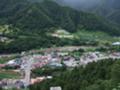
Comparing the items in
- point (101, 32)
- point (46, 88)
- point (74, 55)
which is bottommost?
point (101, 32)

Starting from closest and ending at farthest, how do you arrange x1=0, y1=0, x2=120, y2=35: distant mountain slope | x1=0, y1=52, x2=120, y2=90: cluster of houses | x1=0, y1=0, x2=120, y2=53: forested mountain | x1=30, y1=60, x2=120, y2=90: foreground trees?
x1=30, y1=60, x2=120, y2=90: foreground trees → x1=0, y1=52, x2=120, y2=90: cluster of houses → x1=0, y1=0, x2=120, y2=53: forested mountain → x1=0, y1=0, x2=120, y2=35: distant mountain slope

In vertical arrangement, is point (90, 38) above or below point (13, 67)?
below

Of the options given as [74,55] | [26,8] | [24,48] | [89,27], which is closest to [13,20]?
[26,8]

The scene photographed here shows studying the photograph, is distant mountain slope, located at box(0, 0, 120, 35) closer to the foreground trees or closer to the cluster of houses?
the cluster of houses

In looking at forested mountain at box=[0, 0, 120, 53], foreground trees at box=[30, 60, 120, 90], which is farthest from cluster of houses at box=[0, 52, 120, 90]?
foreground trees at box=[30, 60, 120, 90]

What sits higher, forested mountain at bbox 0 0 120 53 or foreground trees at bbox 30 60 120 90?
foreground trees at bbox 30 60 120 90

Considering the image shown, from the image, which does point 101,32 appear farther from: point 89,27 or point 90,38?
point 90,38

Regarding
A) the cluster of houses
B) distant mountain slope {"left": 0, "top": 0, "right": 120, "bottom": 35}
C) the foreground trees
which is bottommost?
distant mountain slope {"left": 0, "top": 0, "right": 120, "bottom": 35}

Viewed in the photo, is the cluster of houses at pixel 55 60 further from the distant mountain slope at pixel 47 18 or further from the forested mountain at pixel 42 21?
the distant mountain slope at pixel 47 18

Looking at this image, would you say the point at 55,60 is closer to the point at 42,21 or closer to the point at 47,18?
the point at 42,21
